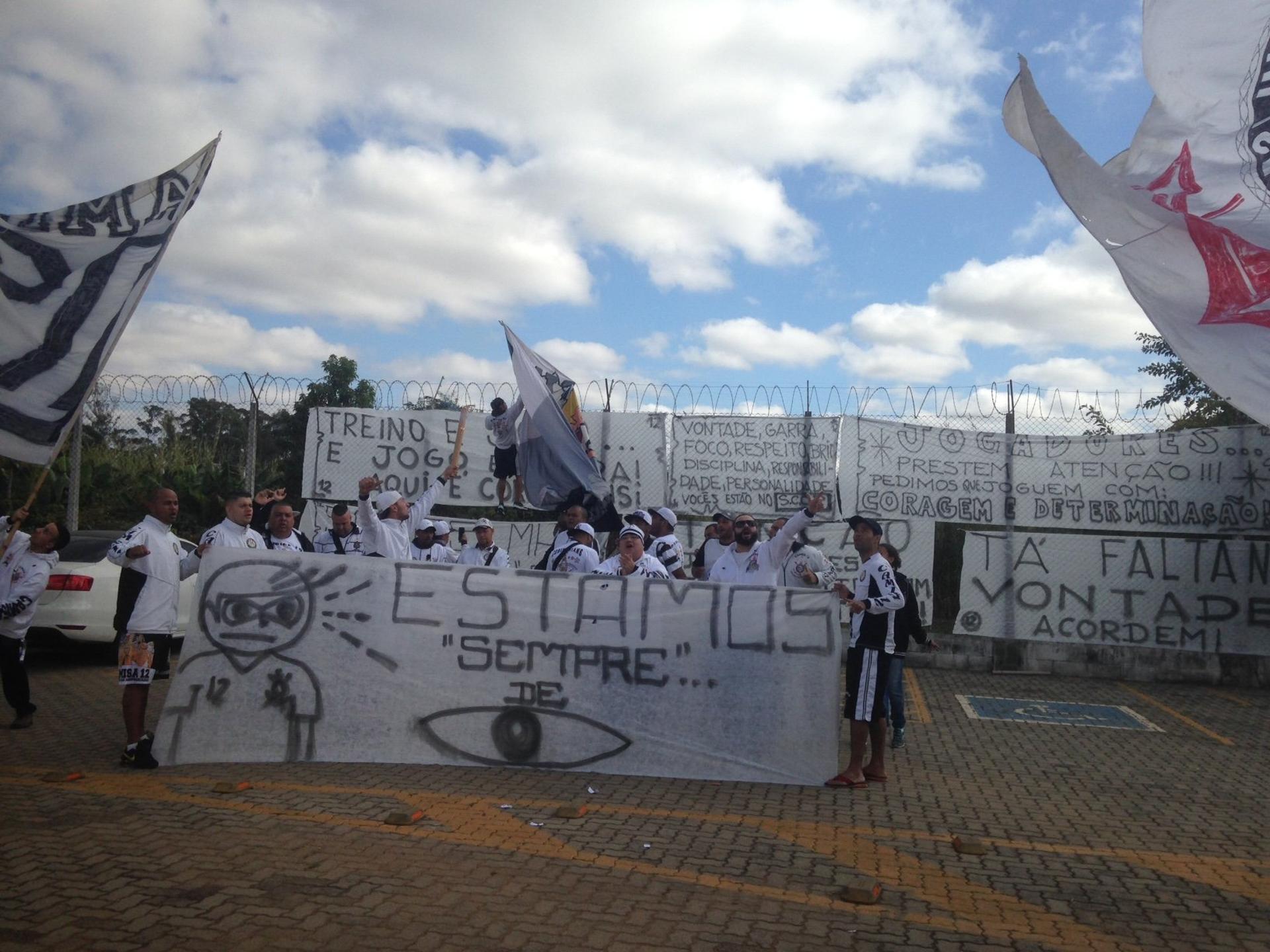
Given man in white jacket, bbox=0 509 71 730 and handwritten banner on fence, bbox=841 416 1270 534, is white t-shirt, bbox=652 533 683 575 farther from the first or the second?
man in white jacket, bbox=0 509 71 730

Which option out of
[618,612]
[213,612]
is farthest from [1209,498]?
[213,612]

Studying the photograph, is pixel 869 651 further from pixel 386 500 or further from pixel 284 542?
pixel 284 542

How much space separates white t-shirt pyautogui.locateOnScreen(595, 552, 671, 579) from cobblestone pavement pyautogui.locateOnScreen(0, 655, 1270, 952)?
1509 millimetres

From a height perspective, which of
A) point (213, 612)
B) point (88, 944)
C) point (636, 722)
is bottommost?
point (88, 944)

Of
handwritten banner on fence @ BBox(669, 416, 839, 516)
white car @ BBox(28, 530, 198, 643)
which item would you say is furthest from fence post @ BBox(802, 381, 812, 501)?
white car @ BBox(28, 530, 198, 643)

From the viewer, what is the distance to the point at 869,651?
22.1 ft

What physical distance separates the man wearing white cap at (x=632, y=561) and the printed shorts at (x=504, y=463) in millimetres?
4648

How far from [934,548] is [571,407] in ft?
19.0

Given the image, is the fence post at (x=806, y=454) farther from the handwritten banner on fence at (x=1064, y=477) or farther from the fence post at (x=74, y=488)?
the fence post at (x=74, y=488)

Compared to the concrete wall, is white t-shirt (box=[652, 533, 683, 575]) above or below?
above

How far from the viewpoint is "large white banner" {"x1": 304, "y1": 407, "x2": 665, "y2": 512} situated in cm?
1323

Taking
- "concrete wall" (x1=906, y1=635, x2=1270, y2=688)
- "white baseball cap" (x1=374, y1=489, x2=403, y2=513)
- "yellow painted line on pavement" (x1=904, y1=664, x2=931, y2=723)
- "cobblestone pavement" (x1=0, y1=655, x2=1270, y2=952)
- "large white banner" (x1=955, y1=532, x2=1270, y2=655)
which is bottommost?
"cobblestone pavement" (x1=0, y1=655, x2=1270, y2=952)

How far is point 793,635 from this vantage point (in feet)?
22.3

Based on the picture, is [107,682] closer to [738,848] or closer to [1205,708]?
[738,848]
